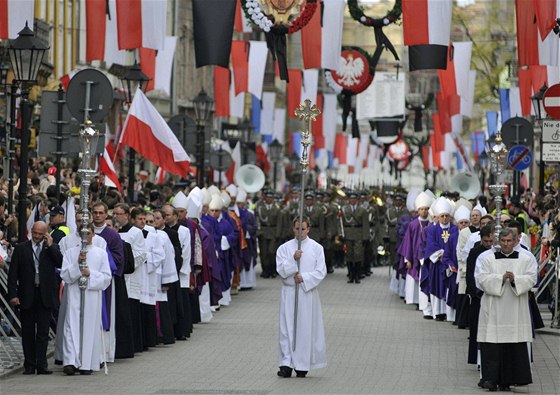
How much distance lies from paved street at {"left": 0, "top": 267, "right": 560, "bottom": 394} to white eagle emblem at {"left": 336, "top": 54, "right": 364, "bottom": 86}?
35.3ft

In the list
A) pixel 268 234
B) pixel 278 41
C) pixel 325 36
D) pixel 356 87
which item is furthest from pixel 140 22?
pixel 356 87

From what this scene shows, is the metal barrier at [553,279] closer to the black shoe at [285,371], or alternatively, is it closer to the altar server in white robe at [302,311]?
the altar server in white robe at [302,311]

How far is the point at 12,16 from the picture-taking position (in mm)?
23438

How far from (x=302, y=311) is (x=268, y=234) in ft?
62.4

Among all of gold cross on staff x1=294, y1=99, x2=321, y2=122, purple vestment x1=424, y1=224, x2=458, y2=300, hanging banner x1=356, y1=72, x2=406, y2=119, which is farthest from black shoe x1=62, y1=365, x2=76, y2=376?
hanging banner x1=356, y1=72, x2=406, y2=119

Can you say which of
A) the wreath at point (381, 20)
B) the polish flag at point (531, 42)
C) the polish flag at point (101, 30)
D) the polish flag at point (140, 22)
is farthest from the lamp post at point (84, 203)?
the wreath at point (381, 20)

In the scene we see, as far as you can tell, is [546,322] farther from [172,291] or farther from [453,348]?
[172,291]

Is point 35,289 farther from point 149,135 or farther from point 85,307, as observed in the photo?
point 149,135

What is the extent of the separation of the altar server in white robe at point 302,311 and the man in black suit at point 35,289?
2.37 m

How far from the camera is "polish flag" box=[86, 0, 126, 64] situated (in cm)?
2769

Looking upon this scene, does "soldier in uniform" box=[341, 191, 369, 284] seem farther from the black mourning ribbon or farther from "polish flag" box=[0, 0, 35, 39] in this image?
"polish flag" box=[0, 0, 35, 39]

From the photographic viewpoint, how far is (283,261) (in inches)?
711

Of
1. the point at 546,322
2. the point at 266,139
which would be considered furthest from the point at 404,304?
the point at 266,139

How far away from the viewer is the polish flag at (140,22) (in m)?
27.4
